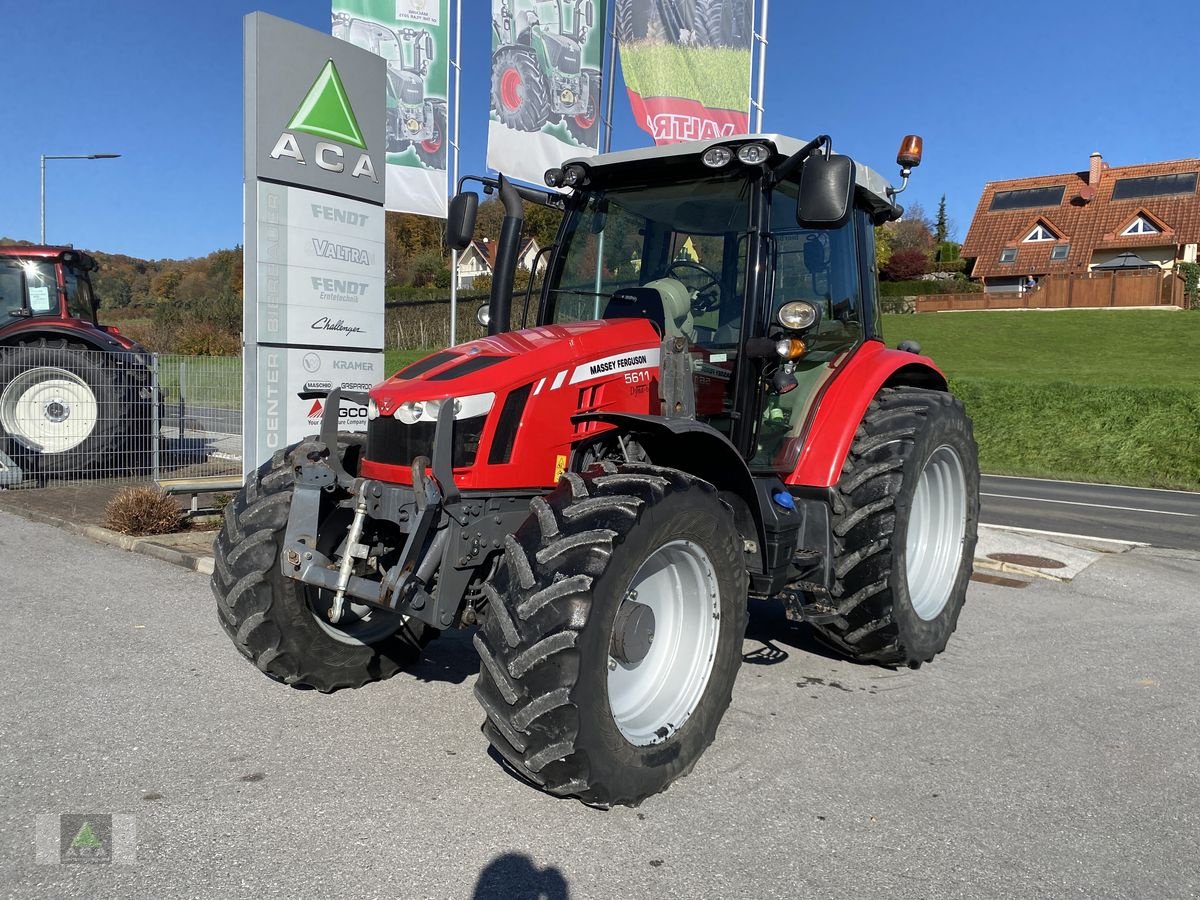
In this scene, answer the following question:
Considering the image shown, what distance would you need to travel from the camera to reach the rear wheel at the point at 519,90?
41.7 ft

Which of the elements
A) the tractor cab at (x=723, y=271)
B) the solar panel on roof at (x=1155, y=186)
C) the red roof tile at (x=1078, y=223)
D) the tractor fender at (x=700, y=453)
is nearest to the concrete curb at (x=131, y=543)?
the tractor cab at (x=723, y=271)

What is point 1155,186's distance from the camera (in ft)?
175

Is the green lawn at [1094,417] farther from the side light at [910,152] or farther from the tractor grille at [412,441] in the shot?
the tractor grille at [412,441]

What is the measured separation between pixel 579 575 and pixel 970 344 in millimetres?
36230

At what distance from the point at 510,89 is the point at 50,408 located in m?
6.81

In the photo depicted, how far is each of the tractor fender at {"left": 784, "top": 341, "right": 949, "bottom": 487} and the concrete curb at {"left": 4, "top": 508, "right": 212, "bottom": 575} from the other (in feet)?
14.4

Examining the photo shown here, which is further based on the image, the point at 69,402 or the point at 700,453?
the point at 69,402

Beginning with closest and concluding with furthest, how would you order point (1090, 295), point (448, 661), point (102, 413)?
point (448, 661) → point (102, 413) → point (1090, 295)

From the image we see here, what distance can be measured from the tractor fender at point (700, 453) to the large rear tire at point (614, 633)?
0.80ft

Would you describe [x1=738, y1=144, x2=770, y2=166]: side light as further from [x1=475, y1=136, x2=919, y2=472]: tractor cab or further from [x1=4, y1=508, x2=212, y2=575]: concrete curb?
[x1=4, y1=508, x2=212, y2=575]: concrete curb

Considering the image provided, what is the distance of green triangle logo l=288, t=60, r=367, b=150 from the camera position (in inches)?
276

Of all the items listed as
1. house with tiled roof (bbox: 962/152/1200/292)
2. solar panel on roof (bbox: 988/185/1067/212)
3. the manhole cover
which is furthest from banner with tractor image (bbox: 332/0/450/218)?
solar panel on roof (bbox: 988/185/1067/212)

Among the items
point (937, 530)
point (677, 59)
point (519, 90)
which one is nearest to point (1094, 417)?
point (677, 59)

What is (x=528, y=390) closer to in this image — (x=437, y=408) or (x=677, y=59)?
(x=437, y=408)
